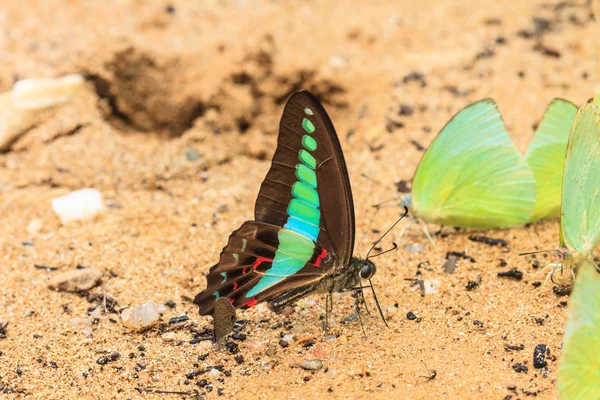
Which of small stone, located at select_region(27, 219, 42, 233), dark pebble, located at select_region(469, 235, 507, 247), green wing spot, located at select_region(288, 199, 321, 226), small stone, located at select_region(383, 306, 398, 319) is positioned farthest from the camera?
small stone, located at select_region(27, 219, 42, 233)

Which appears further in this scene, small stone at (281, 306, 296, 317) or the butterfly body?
small stone at (281, 306, 296, 317)

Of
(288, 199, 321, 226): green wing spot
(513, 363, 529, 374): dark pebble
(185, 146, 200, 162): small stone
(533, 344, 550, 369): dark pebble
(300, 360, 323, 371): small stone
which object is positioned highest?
(288, 199, 321, 226): green wing spot

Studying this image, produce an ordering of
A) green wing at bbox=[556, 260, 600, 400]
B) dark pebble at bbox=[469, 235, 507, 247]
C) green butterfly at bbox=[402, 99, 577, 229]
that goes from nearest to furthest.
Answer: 1. green wing at bbox=[556, 260, 600, 400]
2. green butterfly at bbox=[402, 99, 577, 229]
3. dark pebble at bbox=[469, 235, 507, 247]

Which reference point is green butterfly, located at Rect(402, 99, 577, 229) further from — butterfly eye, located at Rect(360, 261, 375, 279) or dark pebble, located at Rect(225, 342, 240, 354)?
dark pebble, located at Rect(225, 342, 240, 354)

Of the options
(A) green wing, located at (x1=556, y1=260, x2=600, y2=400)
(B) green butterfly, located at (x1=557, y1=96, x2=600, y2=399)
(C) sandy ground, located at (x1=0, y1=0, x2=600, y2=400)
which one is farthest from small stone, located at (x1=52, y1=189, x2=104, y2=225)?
(A) green wing, located at (x1=556, y1=260, x2=600, y2=400)

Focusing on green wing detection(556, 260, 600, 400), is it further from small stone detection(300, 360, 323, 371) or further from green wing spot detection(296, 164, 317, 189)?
green wing spot detection(296, 164, 317, 189)

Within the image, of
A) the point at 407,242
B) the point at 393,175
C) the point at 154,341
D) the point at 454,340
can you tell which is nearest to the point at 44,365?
the point at 154,341

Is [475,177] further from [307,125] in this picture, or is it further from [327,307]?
[307,125]

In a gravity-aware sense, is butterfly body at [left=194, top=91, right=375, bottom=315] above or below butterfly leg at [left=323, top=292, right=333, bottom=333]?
above
